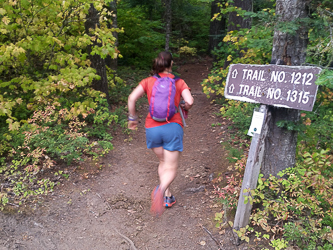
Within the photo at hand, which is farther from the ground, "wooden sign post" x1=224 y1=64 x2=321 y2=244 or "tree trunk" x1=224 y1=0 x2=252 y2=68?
"tree trunk" x1=224 y1=0 x2=252 y2=68

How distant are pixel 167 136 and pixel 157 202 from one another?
1076 mm

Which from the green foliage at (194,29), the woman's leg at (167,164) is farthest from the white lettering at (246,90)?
the green foliage at (194,29)

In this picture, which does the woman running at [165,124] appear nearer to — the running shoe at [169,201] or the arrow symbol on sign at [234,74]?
the running shoe at [169,201]

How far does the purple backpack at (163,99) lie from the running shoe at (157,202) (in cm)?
114

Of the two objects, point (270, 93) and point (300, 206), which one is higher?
point (270, 93)

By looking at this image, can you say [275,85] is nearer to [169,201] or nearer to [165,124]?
[165,124]

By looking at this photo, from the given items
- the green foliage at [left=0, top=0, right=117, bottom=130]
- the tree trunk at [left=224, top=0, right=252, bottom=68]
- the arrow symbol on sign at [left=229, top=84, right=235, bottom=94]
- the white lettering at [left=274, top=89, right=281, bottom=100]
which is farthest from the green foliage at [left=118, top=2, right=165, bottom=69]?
the white lettering at [left=274, top=89, right=281, bottom=100]

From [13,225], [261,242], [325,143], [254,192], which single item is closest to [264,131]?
[254,192]

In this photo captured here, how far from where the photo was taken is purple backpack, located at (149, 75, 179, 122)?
323 cm

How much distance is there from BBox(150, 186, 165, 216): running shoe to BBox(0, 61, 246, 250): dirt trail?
4.4 inches

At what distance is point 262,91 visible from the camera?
10.1 feet

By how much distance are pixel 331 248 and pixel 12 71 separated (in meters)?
6.75

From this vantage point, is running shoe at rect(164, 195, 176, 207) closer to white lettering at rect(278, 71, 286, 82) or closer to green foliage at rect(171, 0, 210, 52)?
white lettering at rect(278, 71, 286, 82)

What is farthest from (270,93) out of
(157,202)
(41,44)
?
(41,44)
